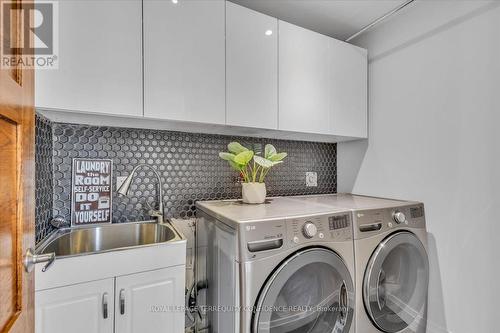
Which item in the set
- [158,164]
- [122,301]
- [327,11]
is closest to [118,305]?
[122,301]

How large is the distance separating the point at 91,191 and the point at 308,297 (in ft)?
4.56

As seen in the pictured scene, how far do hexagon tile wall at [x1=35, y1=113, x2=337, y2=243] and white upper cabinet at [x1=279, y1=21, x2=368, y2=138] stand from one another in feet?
1.50

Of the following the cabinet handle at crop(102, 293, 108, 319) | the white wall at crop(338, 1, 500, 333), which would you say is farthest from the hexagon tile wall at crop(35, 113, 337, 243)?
the white wall at crop(338, 1, 500, 333)

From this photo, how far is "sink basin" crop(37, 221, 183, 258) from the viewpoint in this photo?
4.40 ft

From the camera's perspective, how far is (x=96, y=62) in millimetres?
1176

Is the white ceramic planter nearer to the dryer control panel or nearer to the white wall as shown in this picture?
the dryer control panel

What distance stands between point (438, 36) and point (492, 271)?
4.83ft

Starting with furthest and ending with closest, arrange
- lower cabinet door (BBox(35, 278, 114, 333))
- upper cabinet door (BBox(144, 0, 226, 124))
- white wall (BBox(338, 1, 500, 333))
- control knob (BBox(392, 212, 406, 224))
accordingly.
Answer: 1. control knob (BBox(392, 212, 406, 224))
2. white wall (BBox(338, 1, 500, 333))
3. upper cabinet door (BBox(144, 0, 226, 124))
4. lower cabinet door (BBox(35, 278, 114, 333))

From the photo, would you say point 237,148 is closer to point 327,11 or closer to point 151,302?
point 151,302

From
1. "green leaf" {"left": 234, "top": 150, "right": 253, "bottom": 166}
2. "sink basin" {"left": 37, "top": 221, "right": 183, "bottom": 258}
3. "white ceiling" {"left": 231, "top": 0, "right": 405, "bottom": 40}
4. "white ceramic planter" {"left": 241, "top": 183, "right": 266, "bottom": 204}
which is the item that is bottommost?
"sink basin" {"left": 37, "top": 221, "right": 183, "bottom": 258}

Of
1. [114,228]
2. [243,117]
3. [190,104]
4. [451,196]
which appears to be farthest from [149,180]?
[451,196]

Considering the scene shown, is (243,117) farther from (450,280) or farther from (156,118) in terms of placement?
(450,280)

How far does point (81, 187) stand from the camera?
A: 1492 millimetres
